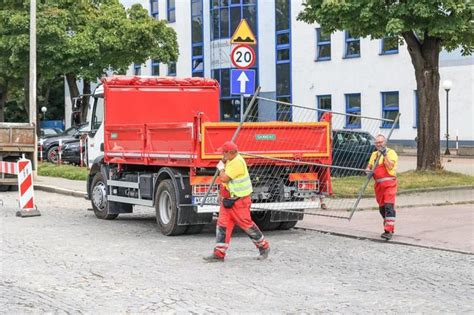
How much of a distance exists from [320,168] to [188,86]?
3.56 m

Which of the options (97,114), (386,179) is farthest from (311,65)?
(386,179)

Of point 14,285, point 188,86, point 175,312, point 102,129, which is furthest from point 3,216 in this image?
point 175,312

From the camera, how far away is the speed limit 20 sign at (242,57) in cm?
1339

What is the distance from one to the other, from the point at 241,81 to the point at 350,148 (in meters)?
4.62

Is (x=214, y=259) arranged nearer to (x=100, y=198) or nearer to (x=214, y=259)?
(x=214, y=259)

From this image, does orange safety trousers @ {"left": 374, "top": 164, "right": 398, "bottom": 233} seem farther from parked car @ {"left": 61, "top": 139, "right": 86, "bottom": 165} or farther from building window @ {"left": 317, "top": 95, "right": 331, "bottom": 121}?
building window @ {"left": 317, "top": 95, "right": 331, "bottom": 121}

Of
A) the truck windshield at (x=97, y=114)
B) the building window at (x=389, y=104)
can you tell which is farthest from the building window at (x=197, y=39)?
the truck windshield at (x=97, y=114)

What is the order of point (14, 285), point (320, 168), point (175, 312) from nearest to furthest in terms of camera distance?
point (175, 312) < point (14, 285) < point (320, 168)

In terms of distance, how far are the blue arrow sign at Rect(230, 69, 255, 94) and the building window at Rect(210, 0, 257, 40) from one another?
29497 mm

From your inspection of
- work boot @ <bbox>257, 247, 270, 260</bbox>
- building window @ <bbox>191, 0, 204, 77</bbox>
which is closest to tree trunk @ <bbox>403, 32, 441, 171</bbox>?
work boot @ <bbox>257, 247, 270, 260</bbox>

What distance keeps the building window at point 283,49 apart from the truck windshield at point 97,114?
28.4 metres

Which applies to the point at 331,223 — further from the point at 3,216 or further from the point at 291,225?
the point at 3,216

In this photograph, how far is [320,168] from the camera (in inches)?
479

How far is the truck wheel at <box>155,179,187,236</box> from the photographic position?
1170 cm
